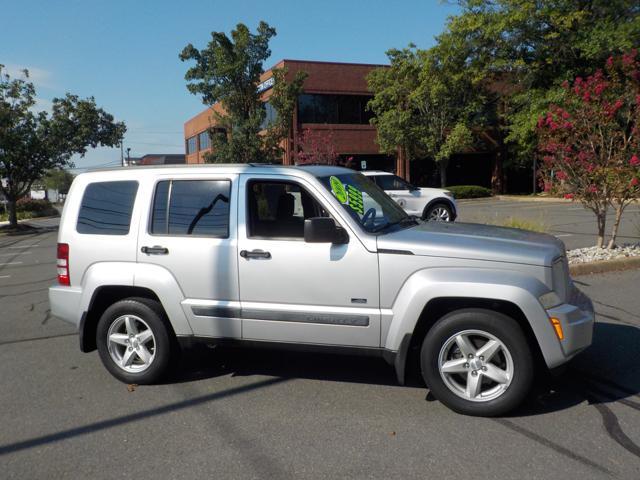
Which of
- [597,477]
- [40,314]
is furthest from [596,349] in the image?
[40,314]

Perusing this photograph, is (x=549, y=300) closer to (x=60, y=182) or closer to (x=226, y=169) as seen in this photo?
(x=226, y=169)

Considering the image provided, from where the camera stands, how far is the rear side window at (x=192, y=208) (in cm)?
480

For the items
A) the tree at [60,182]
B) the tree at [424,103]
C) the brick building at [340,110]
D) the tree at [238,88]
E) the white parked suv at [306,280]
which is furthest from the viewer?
the tree at [60,182]

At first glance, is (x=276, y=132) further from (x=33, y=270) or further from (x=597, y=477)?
(x=597, y=477)

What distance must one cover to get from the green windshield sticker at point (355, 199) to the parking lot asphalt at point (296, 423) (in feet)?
4.83

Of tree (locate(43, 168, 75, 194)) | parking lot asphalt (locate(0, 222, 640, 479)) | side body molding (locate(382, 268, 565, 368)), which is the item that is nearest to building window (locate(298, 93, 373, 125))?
parking lot asphalt (locate(0, 222, 640, 479))

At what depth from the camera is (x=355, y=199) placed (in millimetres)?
4789

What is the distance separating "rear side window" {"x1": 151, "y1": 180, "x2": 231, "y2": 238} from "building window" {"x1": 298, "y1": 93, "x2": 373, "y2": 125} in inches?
1310

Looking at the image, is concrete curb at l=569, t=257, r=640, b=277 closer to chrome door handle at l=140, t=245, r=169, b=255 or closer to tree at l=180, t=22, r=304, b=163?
chrome door handle at l=140, t=245, r=169, b=255

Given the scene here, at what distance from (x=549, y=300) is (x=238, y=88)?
2349cm

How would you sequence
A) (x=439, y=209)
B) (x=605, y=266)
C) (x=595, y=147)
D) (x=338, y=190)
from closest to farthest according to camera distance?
(x=338, y=190) < (x=605, y=266) < (x=595, y=147) < (x=439, y=209)

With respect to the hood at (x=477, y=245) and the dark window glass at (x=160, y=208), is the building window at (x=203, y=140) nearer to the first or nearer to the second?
the dark window glass at (x=160, y=208)

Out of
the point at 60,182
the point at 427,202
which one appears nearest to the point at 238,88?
the point at 427,202

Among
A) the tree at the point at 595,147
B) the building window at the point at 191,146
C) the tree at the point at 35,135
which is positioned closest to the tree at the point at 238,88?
the tree at the point at 35,135
